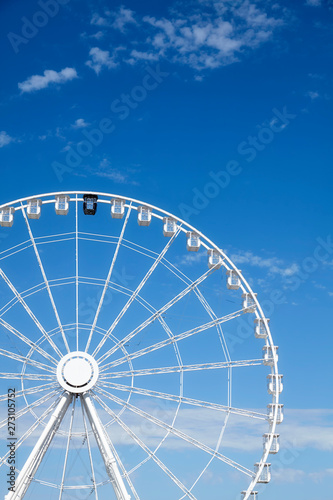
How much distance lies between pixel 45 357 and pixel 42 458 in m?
4.15

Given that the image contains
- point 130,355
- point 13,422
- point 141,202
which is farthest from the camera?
point 141,202

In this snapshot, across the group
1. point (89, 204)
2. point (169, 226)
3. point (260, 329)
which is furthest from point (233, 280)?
point (89, 204)

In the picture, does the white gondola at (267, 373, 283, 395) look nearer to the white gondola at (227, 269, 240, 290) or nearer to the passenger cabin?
the white gondola at (227, 269, 240, 290)

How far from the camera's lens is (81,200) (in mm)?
34188

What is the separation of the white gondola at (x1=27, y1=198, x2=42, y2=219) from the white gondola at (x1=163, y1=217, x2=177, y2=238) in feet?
19.0

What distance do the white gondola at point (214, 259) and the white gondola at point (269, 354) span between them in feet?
14.3

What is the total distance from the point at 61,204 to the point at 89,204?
Answer: 50.4 inches

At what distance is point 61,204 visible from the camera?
3394 cm

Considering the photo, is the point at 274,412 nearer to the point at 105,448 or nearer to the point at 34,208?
the point at 105,448

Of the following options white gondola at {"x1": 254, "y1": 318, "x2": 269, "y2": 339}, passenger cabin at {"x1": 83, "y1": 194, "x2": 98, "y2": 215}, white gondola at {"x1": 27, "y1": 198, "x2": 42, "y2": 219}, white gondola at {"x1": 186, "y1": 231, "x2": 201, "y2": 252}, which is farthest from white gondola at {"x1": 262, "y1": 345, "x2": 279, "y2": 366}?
white gondola at {"x1": 27, "y1": 198, "x2": 42, "y2": 219}

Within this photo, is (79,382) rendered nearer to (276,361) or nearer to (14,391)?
(14,391)

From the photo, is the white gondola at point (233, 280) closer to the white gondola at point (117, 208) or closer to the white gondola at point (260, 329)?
the white gondola at point (260, 329)

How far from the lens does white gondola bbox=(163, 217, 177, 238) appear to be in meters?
34.5

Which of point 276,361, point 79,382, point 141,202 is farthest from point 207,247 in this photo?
point 79,382
